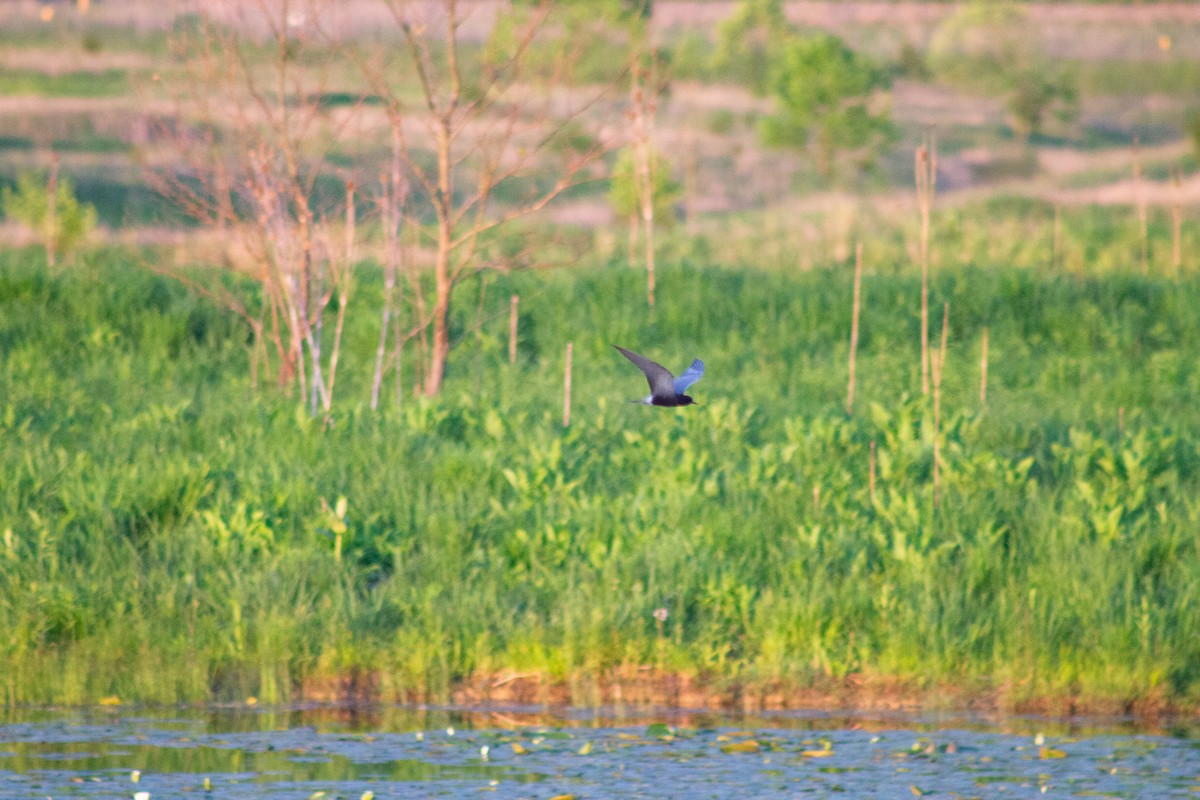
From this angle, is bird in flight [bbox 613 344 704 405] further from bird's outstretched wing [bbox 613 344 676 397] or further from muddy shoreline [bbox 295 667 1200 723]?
muddy shoreline [bbox 295 667 1200 723]

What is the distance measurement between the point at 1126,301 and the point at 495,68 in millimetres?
7337

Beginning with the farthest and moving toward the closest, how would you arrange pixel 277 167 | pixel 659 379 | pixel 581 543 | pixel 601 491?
1. pixel 277 167
2. pixel 601 491
3. pixel 581 543
4. pixel 659 379

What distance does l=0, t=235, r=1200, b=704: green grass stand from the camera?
7332 mm

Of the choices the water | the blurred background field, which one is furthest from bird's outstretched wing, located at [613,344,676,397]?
the blurred background field

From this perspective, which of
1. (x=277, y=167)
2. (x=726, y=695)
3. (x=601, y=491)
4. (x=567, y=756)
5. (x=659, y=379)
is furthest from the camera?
(x=277, y=167)

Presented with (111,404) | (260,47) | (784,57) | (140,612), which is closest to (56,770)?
(140,612)

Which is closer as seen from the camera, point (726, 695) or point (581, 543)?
point (726, 695)

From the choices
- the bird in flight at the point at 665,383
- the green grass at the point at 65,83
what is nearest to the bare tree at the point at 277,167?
the bird in flight at the point at 665,383

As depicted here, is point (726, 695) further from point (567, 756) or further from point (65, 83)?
point (65, 83)

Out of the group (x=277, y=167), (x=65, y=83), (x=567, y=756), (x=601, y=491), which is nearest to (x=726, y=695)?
(x=567, y=756)

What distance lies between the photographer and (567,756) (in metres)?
6.28

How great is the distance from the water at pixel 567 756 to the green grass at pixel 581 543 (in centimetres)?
37

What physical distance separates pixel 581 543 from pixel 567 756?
2.01 meters

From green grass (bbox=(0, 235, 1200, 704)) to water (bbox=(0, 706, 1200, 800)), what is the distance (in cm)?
37
